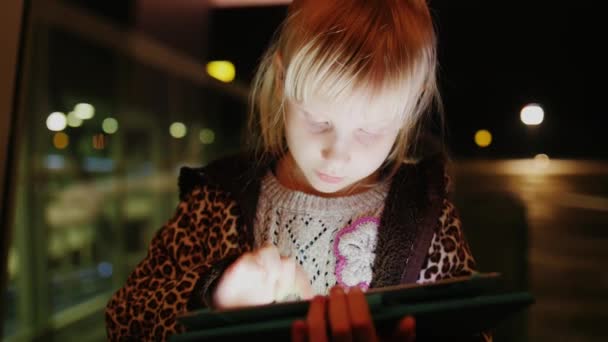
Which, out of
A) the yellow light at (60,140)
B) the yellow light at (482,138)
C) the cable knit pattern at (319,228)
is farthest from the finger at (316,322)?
the yellow light at (60,140)

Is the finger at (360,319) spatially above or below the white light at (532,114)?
below

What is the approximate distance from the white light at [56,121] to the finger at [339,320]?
286cm

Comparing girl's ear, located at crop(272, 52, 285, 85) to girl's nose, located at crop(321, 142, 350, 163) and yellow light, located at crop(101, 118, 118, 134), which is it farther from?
yellow light, located at crop(101, 118, 118, 134)

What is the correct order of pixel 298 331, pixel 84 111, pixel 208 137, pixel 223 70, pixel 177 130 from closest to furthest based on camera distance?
pixel 298 331 → pixel 223 70 → pixel 208 137 → pixel 84 111 → pixel 177 130

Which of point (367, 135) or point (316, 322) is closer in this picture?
point (316, 322)

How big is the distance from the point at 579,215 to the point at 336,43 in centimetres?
86

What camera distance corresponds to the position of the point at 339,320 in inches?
20.8

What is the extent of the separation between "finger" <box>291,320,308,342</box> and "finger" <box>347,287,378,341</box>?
56 mm

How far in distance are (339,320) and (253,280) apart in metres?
0.14

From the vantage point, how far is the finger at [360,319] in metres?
0.52

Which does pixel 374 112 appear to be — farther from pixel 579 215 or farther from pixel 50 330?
pixel 50 330

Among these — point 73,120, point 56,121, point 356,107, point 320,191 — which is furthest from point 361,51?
point 73,120

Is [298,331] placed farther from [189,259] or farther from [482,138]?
[482,138]

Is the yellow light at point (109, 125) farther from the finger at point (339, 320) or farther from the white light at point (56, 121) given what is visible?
the finger at point (339, 320)
